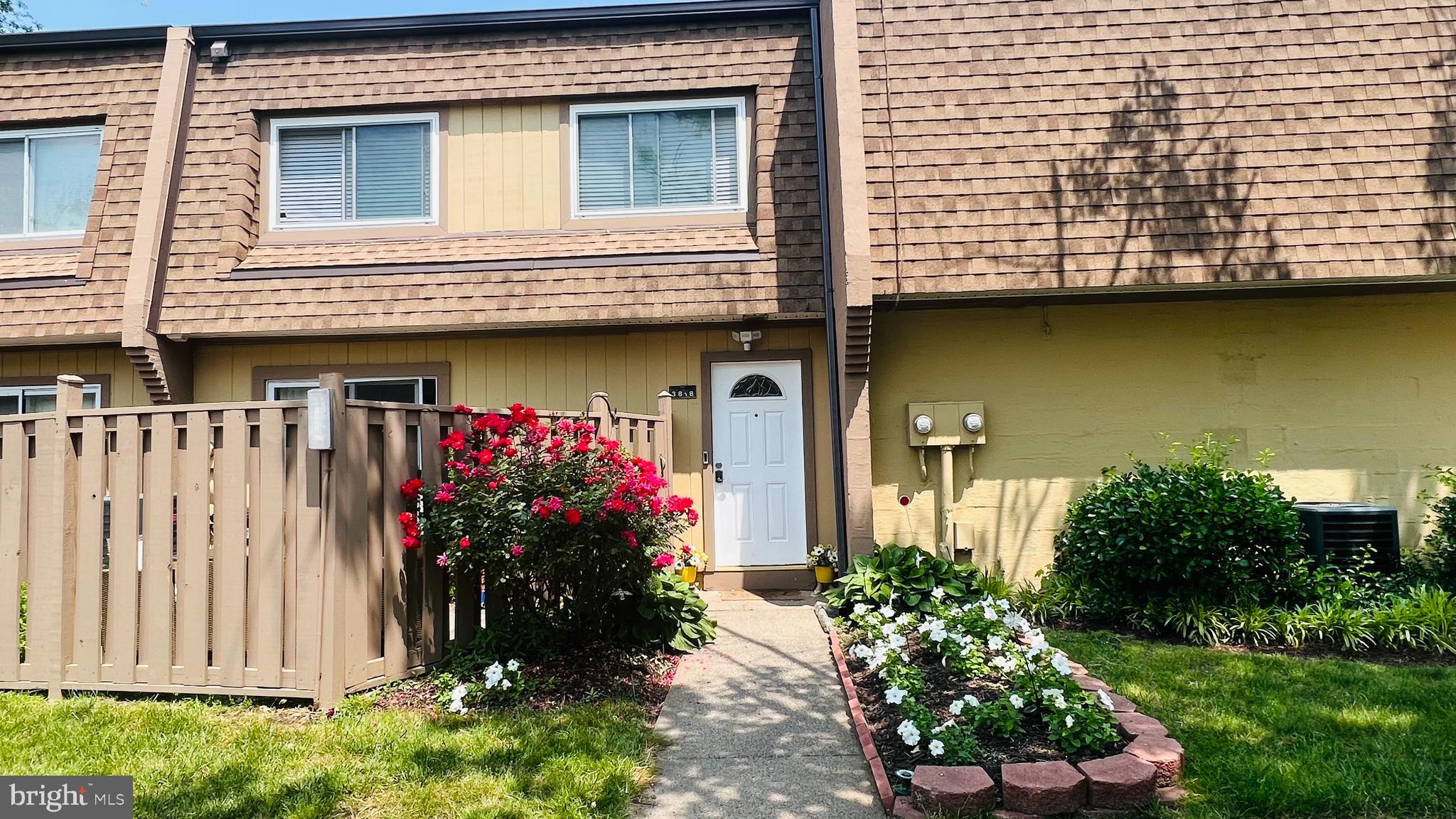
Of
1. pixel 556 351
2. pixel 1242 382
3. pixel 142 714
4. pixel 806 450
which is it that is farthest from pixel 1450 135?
pixel 142 714

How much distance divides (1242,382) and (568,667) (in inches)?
246

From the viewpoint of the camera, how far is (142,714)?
14.5 ft

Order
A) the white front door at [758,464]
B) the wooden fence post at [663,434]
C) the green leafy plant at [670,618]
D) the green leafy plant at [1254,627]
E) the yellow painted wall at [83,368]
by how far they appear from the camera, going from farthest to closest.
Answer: the yellow painted wall at [83,368] < the white front door at [758,464] < the wooden fence post at [663,434] < the green leafy plant at [1254,627] < the green leafy plant at [670,618]

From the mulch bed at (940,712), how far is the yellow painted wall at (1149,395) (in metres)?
2.67

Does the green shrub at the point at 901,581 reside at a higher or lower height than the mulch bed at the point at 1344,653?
higher

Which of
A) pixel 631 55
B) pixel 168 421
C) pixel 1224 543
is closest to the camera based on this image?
pixel 168 421

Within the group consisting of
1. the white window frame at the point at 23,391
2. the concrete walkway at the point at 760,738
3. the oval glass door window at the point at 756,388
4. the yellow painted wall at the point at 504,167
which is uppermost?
the yellow painted wall at the point at 504,167

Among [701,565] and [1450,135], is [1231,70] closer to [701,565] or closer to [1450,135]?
[1450,135]

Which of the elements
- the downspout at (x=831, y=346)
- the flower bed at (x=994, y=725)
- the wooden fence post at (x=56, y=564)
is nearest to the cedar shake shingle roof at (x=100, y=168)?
the wooden fence post at (x=56, y=564)

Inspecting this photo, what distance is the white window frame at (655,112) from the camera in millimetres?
8406

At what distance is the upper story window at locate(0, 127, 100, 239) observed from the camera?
8.57 metres

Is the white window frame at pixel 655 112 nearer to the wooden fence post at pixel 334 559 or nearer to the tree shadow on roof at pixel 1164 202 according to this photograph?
the tree shadow on roof at pixel 1164 202

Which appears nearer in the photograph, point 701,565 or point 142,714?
point 142,714

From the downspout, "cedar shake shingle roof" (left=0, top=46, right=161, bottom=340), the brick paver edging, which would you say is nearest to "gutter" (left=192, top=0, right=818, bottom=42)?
"cedar shake shingle roof" (left=0, top=46, right=161, bottom=340)
